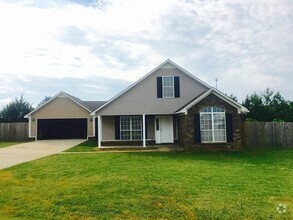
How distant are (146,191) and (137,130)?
14270mm

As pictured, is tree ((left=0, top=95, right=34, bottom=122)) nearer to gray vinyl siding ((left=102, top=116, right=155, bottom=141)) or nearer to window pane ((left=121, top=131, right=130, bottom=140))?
gray vinyl siding ((left=102, top=116, right=155, bottom=141))

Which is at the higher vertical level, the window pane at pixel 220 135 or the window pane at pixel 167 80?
the window pane at pixel 167 80

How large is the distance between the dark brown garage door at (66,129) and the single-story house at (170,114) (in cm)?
987

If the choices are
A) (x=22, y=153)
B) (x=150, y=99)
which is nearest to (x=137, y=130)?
(x=150, y=99)

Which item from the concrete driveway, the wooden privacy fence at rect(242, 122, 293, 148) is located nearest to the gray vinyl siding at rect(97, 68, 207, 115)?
the concrete driveway

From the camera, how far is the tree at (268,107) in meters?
29.1

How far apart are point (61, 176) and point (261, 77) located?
1887cm

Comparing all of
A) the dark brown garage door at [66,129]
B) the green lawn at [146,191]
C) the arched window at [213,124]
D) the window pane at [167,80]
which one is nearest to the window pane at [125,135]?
the window pane at [167,80]

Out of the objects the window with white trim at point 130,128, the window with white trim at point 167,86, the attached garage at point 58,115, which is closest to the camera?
the window with white trim at point 167,86

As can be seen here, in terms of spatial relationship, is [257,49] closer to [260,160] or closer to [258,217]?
[260,160]

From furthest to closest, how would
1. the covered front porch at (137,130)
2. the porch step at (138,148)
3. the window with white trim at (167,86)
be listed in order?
the covered front porch at (137,130)
the window with white trim at (167,86)
the porch step at (138,148)

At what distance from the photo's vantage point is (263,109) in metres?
30.4

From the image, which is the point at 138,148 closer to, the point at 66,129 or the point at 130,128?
the point at 130,128

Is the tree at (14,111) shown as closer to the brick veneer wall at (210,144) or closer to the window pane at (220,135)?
the brick veneer wall at (210,144)
